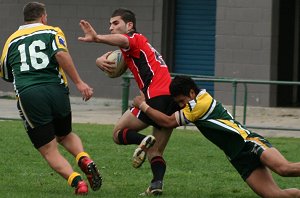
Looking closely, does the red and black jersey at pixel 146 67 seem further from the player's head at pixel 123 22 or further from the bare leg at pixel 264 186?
the bare leg at pixel 264 186

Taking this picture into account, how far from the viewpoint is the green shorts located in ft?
32.5

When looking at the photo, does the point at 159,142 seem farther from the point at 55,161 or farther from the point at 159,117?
the point at 55,161

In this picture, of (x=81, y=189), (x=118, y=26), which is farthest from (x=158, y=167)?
(x=118, y=26)

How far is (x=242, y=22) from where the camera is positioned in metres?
21.2

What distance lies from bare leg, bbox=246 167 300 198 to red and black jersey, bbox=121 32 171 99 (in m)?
1.24

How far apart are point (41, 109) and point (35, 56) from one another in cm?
51

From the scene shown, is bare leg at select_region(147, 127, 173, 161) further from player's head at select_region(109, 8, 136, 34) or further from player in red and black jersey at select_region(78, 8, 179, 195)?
player's head at select_region(109, 8, 136, 34)

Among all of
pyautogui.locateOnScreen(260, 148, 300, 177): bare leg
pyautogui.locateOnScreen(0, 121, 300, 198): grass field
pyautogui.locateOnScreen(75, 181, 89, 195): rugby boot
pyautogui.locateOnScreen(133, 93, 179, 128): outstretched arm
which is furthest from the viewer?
pyautogui.locateOnScreen(0, 121, 300, 198): grass field

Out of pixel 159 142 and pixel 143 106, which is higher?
pixel 143 106

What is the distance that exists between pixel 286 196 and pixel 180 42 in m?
13.1

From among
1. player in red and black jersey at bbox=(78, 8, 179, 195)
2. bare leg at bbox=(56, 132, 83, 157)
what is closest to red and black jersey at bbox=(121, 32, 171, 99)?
player in red and black jersey at bbox=(78, 8, 179, 195)

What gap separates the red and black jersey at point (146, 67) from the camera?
1057 centimetres

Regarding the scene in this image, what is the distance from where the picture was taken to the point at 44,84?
400 inches

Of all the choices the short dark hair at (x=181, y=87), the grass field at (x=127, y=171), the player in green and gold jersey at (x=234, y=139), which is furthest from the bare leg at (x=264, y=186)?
the short dark hair at (x=181, y=87)
